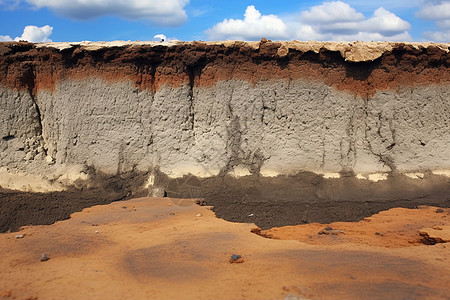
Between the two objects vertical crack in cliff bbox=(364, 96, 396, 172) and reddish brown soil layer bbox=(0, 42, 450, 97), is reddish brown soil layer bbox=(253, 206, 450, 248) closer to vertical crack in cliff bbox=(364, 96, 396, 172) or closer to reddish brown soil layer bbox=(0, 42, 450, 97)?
vertical crack in cliff bbox=(364, 96, 396, 172)

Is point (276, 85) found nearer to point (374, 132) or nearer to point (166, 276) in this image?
point (374, 132)

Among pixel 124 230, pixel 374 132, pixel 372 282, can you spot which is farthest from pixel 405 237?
pixel 124 230

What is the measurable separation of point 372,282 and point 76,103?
600 cm

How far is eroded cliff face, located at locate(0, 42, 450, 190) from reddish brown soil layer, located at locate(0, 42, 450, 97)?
0.7 inches

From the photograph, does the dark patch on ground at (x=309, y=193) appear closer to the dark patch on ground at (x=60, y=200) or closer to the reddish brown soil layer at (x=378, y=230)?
the reddish brown soil layer at (x=378, y=230)

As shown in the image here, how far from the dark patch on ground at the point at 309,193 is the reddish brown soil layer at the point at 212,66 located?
1.72 m

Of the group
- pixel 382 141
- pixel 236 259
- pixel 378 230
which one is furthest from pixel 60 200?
pixel 382 141

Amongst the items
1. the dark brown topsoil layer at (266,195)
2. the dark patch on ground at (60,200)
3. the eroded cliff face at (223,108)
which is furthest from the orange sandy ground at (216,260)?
the eroded cliff face at (223,108)

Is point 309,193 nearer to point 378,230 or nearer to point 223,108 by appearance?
point 378,230

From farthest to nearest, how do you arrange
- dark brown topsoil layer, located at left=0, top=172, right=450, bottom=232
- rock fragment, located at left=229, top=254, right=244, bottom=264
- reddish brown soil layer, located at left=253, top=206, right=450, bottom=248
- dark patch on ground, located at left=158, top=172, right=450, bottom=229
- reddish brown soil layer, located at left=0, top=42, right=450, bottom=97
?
reddish brown soil layer, located at left=0, top=42, right=450, bottom=97
dark patch on ground, located at left=158, top=172, right=450, bottom=229
dark brown topsoil layer, located at left=0, top=172, right=450, bottom=232
reddish brown soil layer, located at left=253, top=206, right=450, bottom=248
rock fragment, located at left=229, top=254, right=244, bottom=264

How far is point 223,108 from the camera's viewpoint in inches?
289

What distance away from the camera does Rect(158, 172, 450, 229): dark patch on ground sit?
6.55m

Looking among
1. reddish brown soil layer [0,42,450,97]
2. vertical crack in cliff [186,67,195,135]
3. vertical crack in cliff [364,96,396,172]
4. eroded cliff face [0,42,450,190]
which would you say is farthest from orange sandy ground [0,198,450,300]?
reddish brown soil layer [0,42,450,97]

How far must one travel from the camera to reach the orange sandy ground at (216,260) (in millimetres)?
3479
